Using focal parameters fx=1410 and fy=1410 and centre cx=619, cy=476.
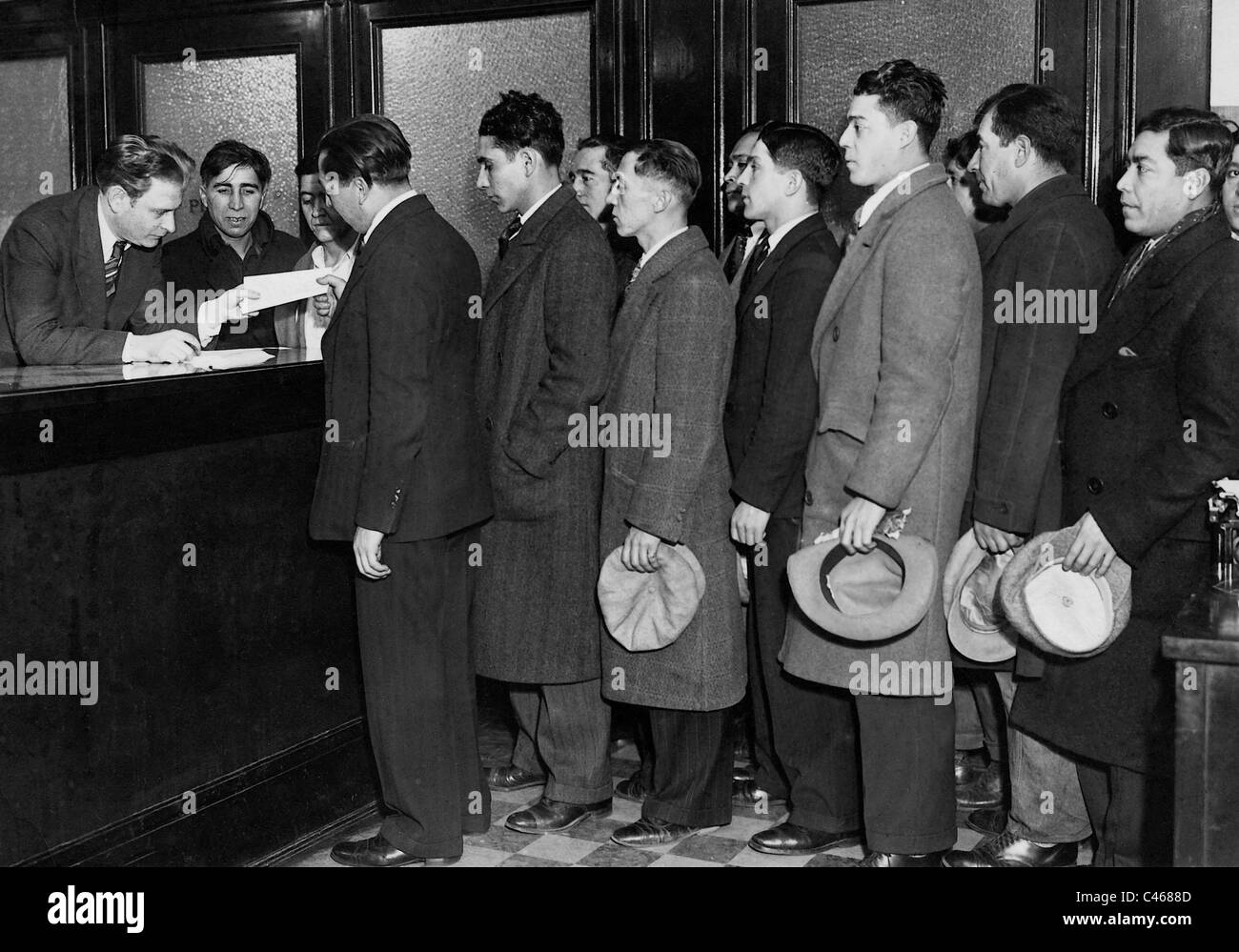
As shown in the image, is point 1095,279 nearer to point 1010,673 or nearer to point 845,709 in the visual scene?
point 1010,673

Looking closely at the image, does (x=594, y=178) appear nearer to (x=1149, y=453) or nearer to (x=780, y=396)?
(x=780, y=396)

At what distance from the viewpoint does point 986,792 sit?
369cm

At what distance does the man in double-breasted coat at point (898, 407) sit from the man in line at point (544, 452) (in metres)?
0.59

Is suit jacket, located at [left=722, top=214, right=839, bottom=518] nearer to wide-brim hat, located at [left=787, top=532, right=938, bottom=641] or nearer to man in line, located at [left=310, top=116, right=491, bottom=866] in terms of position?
wide-brim hat, located at [left=787, top=532, right=938, bottom=641]

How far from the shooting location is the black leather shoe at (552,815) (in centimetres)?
349

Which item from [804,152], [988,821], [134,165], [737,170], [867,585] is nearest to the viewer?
[867,585]

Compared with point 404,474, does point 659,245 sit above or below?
above

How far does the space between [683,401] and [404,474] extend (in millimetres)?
666

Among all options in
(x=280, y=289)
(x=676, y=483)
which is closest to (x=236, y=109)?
(x=280, y=289)

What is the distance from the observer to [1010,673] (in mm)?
3332

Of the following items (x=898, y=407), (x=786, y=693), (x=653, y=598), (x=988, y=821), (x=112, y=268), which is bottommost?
(x=988, y=821)

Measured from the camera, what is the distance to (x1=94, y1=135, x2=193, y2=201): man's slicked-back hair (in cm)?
380

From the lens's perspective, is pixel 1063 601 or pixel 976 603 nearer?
pixel 1063 601
